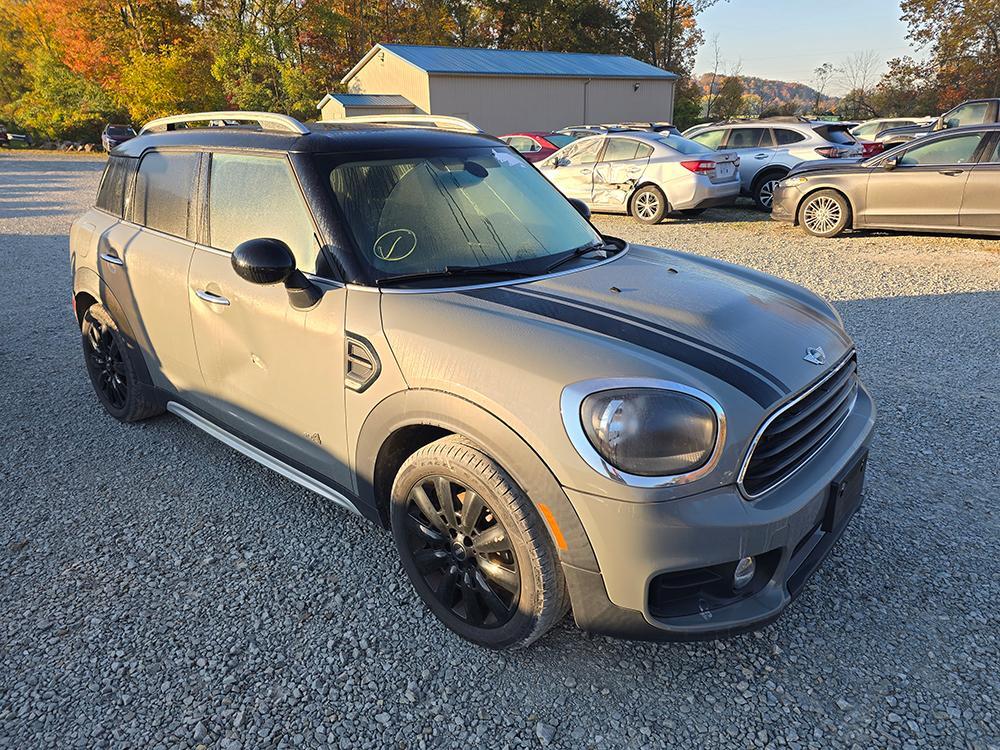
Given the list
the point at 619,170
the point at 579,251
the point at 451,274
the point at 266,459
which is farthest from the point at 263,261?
the point at 619,170

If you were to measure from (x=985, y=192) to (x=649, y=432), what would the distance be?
8.97 m

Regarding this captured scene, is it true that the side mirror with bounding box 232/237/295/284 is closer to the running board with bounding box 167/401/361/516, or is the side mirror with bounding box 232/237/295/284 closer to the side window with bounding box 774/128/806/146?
the running board with bounding box 167/401/361/516

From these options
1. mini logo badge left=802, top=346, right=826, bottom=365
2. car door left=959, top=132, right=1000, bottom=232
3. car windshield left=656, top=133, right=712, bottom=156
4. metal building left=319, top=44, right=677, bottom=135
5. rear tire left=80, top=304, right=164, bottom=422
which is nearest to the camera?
mini logo badge left=802, top=346, right=826, bottom=365

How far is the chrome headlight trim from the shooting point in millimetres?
1887

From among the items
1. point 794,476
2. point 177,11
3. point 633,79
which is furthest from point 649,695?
point 177,11

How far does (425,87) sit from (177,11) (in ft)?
69.1

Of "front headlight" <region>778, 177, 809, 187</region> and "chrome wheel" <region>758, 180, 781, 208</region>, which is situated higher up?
"front headlight" <region>778, 177, 809, 187</region>

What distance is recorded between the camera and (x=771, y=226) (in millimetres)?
10969

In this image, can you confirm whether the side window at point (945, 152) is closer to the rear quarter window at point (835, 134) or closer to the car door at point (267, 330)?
the rear quarter window at point (835, 134)

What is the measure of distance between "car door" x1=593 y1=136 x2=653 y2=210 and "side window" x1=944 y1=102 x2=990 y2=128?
977 cm

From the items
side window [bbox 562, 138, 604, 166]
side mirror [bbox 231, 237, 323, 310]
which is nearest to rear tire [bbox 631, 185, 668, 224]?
side window [bbox 562, 138, 604, 166]

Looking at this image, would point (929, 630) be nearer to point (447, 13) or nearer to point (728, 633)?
point (728, 633)

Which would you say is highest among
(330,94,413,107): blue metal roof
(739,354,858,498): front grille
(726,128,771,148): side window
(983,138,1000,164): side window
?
(330,94,413,107): blue metal roof

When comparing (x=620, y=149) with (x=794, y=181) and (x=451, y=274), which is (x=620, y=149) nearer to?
(x=794, y=181)
